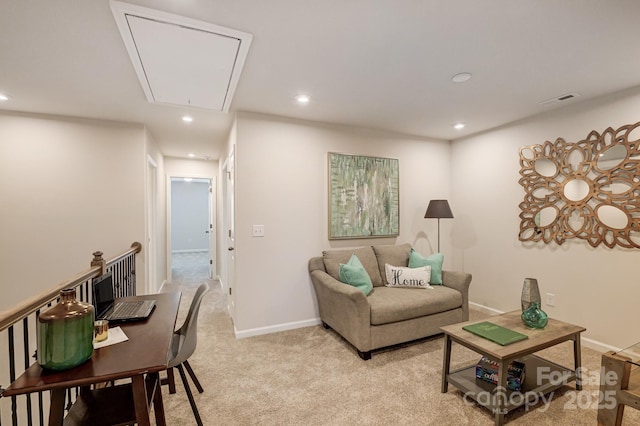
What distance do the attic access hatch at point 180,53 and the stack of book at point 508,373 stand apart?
8.86 ft

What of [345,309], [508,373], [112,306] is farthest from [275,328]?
[508,373]

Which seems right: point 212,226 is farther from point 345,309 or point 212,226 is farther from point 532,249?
point 532,249

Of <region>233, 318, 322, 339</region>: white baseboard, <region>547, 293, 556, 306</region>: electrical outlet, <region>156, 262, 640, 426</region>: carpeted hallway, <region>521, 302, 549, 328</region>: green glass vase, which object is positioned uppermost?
<region>521, 302, 549, 328</region>: green glass vase

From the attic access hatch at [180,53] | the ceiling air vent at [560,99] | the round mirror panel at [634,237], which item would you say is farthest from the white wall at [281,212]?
the round mirror panel at [634,237]

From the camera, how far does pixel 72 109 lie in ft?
9.96

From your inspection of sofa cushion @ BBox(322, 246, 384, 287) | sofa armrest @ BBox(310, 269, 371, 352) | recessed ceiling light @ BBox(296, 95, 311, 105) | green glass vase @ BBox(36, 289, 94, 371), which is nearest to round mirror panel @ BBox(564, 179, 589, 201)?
sofa cushion @ BBox(322, 246, 384, 287)

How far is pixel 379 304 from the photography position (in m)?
2.68

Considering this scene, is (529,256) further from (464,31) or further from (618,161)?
(464,31)

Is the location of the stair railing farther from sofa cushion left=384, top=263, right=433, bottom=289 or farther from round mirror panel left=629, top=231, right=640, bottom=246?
round mirror panel left=629, top=231, right=640, bottom=246

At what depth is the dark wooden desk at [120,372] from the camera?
1.07m

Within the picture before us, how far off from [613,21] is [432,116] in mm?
1700

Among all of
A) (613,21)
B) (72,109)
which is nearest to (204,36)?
(72,109)

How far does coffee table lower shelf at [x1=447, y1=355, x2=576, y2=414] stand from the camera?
6.10ft

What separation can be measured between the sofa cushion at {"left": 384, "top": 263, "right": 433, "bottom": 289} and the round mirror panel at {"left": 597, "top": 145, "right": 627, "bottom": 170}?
1.84m
